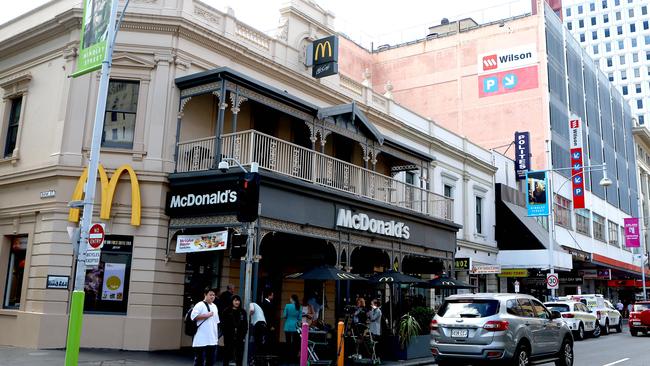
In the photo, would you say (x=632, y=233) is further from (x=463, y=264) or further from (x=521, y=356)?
(x=521, y=356)

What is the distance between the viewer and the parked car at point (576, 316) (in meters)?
24.5

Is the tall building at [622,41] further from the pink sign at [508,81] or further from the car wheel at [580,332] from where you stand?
the car wheel at [580,332]

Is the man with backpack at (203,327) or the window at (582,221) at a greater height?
the window at (582,221)

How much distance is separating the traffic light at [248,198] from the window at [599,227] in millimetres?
42829

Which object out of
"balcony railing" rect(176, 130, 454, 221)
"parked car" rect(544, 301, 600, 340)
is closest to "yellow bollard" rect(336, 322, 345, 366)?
"balcony railing" rect(176, 130, 454, 221)

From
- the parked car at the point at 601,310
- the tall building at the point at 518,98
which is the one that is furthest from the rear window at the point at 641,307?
the tall building at the point at 518,98

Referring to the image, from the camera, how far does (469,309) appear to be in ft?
42.0

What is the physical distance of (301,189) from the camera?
17016 millimetres

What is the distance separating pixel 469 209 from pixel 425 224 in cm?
952

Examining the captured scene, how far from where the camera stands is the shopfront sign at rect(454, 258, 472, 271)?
2791cm

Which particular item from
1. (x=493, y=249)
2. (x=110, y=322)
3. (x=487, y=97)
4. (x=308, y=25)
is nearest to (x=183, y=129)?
(x=110, y=322)

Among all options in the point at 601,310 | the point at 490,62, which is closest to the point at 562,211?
the point at 490,62

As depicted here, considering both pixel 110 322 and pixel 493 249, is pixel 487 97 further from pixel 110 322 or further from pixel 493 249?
pixel 110 322

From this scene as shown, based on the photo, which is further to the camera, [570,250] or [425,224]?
[570,250]
